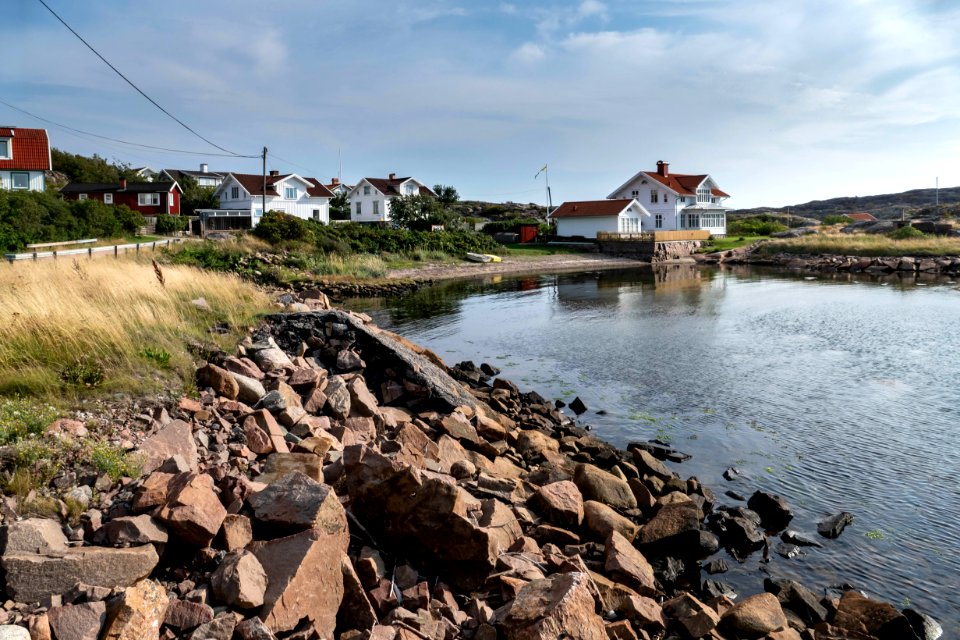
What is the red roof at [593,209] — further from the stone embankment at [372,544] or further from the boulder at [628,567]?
the boulder at [628,567]

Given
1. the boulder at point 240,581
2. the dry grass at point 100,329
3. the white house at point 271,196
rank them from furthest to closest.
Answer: the white house at point 271,196 → the dry grass at point 100,329 → the boulder at point 240,581

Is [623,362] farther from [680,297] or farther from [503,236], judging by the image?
[503,236]

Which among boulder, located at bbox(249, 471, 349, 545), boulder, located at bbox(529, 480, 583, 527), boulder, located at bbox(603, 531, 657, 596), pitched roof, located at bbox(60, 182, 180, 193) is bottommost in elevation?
boulder, located at bbox(603, 531, 657, 596)

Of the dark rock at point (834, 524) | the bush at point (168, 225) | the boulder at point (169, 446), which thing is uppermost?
the bush at point (168, 225)

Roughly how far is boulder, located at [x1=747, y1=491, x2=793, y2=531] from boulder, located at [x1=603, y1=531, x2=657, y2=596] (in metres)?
2.68

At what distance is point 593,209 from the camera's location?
77.5m

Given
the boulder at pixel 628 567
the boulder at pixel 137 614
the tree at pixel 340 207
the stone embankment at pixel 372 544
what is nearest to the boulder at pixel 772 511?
the stone embankment at pixel 372 544

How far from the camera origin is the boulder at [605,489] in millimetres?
9070

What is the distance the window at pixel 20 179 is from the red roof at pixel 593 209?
53233 millimetres

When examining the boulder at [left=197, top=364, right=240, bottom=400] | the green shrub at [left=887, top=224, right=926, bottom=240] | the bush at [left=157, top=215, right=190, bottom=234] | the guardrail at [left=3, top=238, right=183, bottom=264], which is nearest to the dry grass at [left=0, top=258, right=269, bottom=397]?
the boulder at [left=197, top=364, right=240, bottom=400]

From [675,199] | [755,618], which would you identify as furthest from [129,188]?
[755,618]

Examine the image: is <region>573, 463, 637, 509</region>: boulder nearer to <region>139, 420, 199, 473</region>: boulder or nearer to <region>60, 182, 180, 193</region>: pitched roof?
<region>139, 420, 199, 473</region>: boulder

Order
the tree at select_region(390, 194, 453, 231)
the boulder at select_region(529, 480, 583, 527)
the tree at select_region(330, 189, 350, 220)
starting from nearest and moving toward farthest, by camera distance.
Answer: the boulder at select_region(529, 480, 583, 527), the tree at select_region(390, 194, 453, 231), the tree at select_region(330, 189, 350, 220)

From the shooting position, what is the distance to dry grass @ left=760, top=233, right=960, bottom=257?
5929cm
